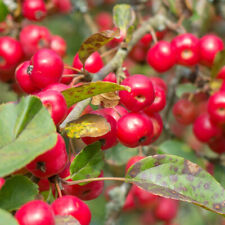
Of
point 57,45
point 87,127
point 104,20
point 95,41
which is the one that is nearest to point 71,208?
point 87,127

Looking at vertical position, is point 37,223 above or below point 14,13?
above

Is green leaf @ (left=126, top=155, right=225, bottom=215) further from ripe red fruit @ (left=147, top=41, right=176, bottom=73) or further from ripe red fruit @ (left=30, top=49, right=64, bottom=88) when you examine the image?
ripe red fruit @ (left=147, top=41, right=176, bottom=73)

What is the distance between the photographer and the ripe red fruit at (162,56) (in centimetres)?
166

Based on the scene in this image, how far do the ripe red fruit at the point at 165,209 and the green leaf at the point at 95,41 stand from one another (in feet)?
5.57

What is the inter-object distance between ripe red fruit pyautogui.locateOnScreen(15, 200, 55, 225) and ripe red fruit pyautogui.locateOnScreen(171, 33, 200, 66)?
104 cm

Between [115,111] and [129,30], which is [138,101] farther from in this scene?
[129,30]

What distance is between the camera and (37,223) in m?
0.77

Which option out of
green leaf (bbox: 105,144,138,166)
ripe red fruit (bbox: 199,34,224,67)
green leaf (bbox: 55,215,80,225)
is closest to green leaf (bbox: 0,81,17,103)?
green leaf (bbox: 105,144,138,166)

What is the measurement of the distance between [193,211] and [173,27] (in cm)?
172

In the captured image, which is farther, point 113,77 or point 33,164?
point 113,77

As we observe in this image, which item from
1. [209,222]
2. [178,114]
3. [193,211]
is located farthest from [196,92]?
[193,211]

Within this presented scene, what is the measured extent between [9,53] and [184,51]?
70cm

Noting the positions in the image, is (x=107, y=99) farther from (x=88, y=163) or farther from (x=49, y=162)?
(x=49, y=162)

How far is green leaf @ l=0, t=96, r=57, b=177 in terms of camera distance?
0.75 metres
